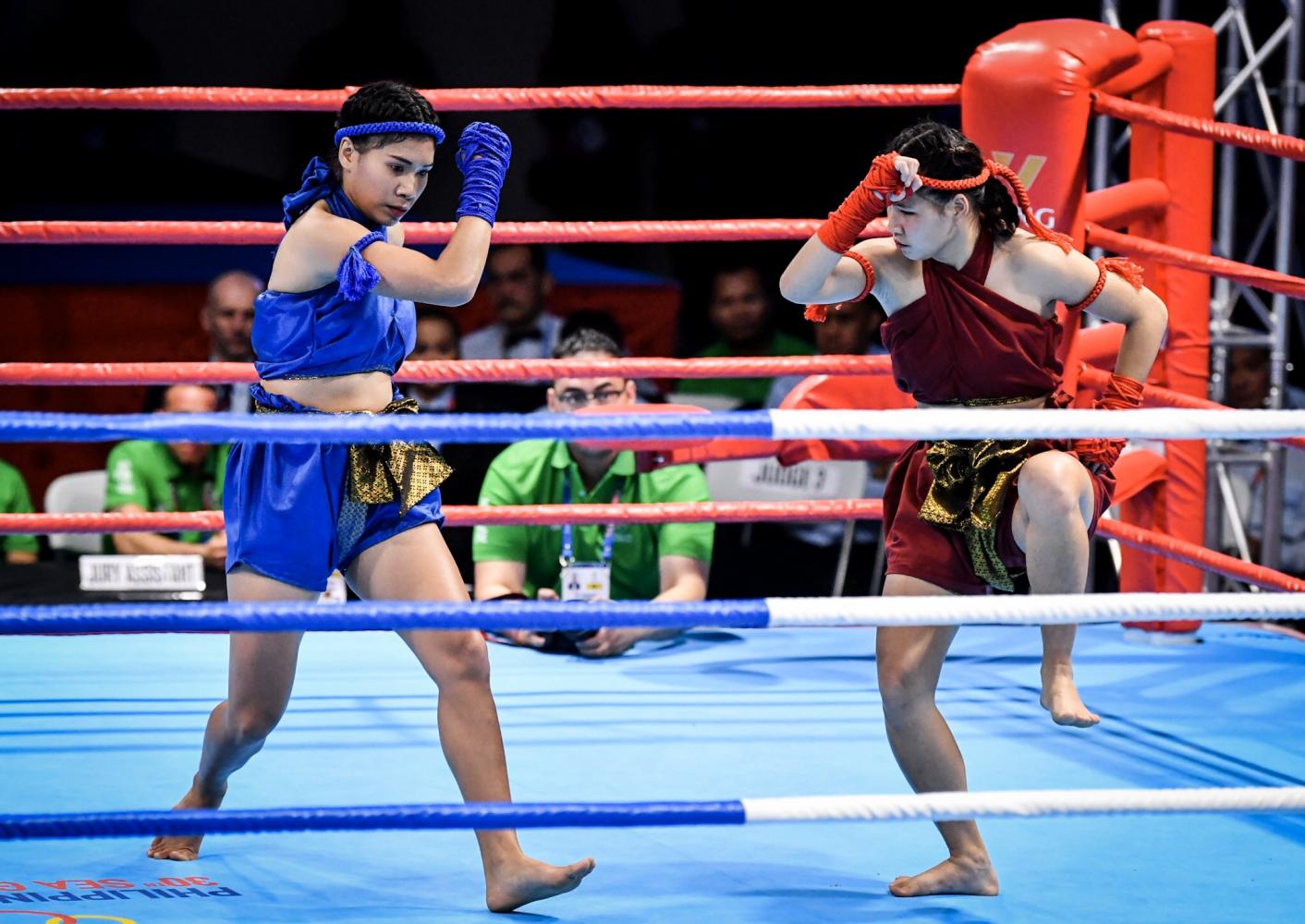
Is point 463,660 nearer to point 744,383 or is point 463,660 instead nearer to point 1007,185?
point 1007,185

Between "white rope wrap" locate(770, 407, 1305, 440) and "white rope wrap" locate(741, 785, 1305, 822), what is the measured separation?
389 mm

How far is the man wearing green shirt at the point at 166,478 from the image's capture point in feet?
14.4

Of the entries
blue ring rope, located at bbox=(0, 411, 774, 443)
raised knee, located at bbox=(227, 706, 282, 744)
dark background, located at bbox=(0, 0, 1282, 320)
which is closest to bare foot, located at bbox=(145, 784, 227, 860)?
raised knee, located at bbox=(227, 706, 282, 744)

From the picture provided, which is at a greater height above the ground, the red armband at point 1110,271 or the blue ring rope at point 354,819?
the red armband at point 1110,271

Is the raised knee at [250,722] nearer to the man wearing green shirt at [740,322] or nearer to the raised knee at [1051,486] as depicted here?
the raised knee at [1051,486]

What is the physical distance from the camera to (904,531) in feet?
7.50

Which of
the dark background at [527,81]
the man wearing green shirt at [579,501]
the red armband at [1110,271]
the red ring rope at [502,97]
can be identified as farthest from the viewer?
the dark background at [527,81]

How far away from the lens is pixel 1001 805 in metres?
1.65

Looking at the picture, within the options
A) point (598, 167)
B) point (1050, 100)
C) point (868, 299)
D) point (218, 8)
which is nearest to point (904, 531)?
point (1050, 100)

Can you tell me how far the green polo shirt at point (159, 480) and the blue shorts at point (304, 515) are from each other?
2411 millimetres

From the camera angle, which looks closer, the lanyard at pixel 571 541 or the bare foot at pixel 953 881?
the bare foot at pixel 953 881

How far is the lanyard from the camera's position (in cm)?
371

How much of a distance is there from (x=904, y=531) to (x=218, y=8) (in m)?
4.37

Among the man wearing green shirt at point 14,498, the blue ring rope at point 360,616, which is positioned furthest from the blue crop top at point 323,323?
the man wearing green shirt at point 14,498
